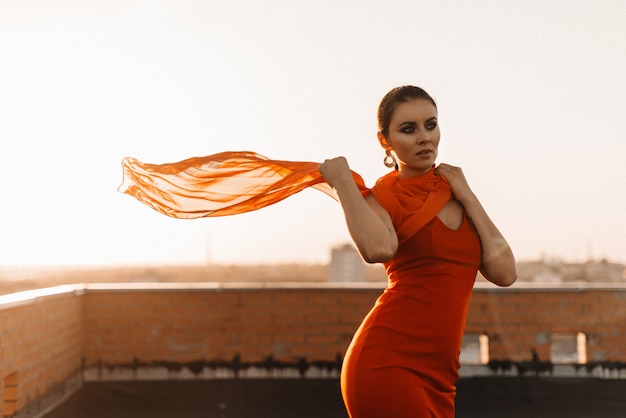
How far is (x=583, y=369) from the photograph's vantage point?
7.34 m

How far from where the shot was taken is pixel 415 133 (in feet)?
5.80

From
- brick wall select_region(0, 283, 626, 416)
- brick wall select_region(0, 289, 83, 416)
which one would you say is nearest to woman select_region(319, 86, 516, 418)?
brick wall select_region(0, 289, 83, 416)

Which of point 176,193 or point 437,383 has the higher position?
point 176,193

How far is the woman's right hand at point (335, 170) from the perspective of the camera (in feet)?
5.58

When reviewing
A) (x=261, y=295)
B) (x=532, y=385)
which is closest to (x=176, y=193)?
(x=261, y=295)

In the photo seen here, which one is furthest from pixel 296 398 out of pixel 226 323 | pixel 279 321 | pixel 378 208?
pixel 378 208

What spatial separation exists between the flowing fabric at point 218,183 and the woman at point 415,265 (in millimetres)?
346

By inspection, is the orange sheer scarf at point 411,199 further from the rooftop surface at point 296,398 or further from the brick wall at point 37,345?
the rooftop surface at point 296,398

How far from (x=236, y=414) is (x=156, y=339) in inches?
55.3

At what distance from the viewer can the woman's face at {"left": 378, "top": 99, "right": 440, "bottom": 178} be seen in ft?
5.77

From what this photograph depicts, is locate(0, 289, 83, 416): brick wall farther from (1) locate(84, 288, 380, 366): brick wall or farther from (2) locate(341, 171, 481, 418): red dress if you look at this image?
(2) locate(341, 171, 481, 418): red dress

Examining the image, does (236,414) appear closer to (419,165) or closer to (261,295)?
(261,295)

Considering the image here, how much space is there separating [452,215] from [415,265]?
0.15m

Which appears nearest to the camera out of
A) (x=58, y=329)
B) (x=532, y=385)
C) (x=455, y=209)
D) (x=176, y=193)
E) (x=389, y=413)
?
(x=389, y=413)
